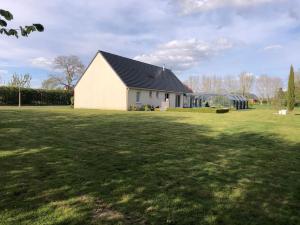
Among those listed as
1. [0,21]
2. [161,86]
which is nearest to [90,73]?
[161,86]

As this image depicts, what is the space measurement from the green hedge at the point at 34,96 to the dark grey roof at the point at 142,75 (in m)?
14.1

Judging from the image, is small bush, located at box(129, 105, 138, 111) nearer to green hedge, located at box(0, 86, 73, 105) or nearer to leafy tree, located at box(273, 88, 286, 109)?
leafy tree, located at box(273, 88, 286, 109)

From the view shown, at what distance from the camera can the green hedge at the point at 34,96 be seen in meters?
40.0

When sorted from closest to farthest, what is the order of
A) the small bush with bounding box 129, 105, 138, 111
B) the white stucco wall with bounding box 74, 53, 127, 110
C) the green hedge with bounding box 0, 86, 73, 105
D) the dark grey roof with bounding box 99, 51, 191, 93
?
1. the small bush with bounding box 129, 105, 138, 111
2. the white stucco wall with bounding box 74, 53, 127, 110
3. the dark grey roof with bounding box 99, 51, 191, 93
4. the green hedge with bounding box 0, 86, 73, 105

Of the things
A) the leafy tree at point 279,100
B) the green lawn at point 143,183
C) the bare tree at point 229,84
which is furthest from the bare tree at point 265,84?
the green lawn at point 143,183

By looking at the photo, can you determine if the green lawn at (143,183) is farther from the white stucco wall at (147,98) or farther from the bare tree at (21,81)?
the bare tree at (21,81)

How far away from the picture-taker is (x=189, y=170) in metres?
6.36

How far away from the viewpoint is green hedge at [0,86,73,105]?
39969mm

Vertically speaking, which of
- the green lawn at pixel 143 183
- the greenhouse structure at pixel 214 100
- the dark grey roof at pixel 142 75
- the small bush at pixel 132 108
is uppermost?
the dark grey roof at pixel 142 75

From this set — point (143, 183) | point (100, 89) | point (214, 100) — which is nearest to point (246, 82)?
point (214, 100)

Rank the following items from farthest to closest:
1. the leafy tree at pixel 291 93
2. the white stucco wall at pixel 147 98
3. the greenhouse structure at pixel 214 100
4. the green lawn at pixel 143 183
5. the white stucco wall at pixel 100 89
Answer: the greenhouse structure at pixel 214 100 → the leafy tree at pixel 291 93 → the white stucco wall at pixel 147 98 → the white stucco wall at pixel 100 89 → the green lawn at pixel 143 183

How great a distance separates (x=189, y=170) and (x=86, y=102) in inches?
1253

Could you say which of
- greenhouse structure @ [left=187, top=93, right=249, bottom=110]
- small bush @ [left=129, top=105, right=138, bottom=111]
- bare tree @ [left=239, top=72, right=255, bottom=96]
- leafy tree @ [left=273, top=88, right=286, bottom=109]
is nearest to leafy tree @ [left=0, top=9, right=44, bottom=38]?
small bush @ [left=129, top=105, right=138, bottom=111]

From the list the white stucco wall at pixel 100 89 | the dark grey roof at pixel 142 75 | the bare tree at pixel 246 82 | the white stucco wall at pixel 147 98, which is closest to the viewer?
the white stucco wall at pixel 100 89
